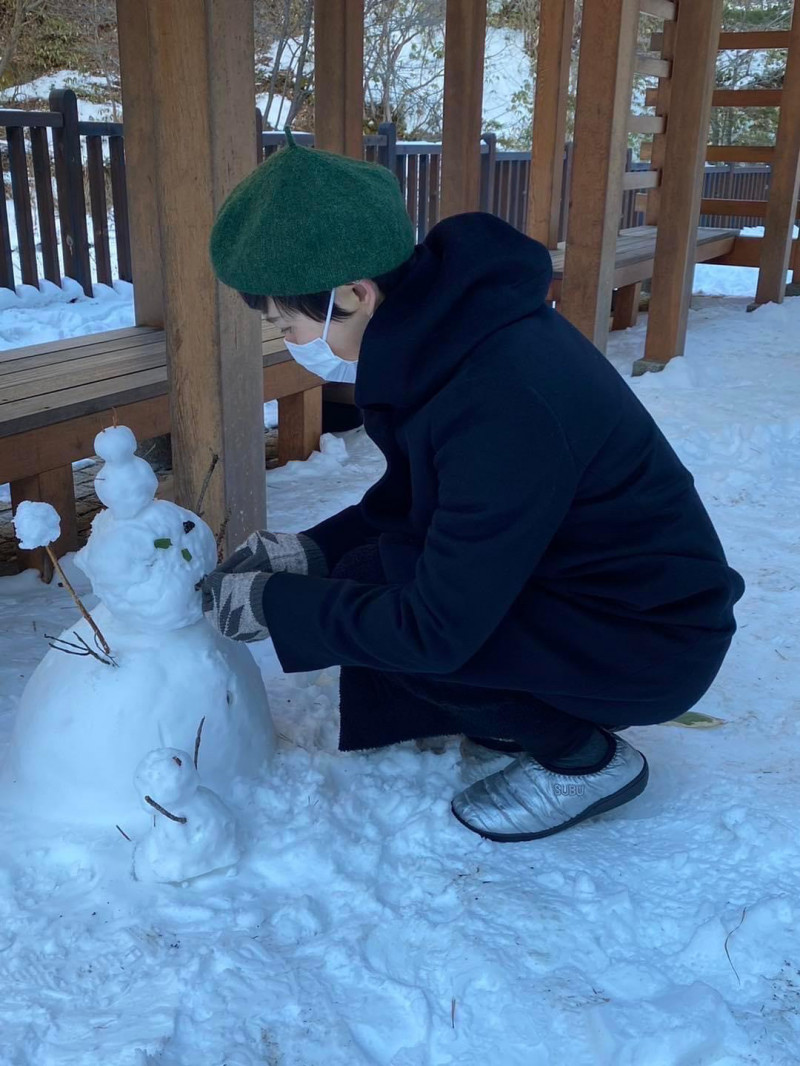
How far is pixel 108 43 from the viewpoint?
1370cm

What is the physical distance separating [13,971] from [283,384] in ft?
8.57

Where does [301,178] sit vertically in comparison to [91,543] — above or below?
above

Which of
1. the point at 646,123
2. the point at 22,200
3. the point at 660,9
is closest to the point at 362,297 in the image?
the point at 660,9

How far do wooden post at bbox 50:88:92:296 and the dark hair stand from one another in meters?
5.90

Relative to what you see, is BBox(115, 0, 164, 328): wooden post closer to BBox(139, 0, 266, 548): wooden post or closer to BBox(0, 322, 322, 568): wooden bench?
BBox(0, 322, 322, 568): wooden bench

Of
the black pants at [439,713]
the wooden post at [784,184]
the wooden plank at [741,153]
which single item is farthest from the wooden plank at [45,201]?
the black pants at [439,713]

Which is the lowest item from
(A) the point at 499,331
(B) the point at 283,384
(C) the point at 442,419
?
(B) the point at 283,384

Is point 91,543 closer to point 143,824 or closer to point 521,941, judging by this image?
point 143,824

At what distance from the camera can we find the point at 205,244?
2.28 metres

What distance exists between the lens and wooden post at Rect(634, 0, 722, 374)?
467 centimetres

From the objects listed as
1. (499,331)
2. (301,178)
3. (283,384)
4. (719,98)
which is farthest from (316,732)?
(719,98)

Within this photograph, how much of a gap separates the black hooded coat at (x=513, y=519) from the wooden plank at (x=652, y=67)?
5654 mm

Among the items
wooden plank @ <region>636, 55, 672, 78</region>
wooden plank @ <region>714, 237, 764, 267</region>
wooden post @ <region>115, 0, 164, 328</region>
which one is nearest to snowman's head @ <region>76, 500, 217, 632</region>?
wooden post @ <region>115, 0, 164, 328</region>

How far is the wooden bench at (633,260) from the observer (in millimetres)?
6020
